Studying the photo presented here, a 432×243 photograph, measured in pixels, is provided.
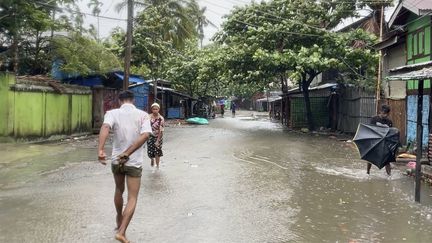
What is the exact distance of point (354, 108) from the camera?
23.6 meters

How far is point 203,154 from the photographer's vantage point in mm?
14953

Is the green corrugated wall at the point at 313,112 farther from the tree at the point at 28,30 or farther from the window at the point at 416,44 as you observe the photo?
the tree at the point at 28,30

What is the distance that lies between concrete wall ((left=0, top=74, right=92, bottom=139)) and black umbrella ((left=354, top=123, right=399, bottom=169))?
11227 millimetres

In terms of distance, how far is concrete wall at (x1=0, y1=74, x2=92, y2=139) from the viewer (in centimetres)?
1565

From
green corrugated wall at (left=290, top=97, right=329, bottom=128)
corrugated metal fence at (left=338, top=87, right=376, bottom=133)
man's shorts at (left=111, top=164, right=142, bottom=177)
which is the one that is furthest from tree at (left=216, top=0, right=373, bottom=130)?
man's shorts at (left=111, top=164, right=142, bottom=177)

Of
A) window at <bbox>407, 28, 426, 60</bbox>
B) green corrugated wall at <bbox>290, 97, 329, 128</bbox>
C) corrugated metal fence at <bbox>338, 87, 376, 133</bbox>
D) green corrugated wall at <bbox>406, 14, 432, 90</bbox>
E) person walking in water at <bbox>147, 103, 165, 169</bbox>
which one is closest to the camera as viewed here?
person walking in water at <bbox>147, 103, 165, 169</bbox>

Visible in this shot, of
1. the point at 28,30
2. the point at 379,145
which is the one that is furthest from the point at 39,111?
the point at 379,145

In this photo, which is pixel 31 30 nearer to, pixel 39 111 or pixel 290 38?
pixel 39 111

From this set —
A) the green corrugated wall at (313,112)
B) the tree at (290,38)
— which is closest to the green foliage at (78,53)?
the tree at (290,38)

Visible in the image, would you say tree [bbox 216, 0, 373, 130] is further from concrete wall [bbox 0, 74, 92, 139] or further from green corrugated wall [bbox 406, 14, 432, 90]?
concrete wall [bbox 0, 74, 92, 139]

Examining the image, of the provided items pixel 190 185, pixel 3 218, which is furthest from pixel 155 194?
pixel 3 218

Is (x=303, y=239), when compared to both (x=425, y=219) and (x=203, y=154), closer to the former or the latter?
(x=425, y=219)

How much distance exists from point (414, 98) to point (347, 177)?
6378 mm

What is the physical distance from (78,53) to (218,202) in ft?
46.0
